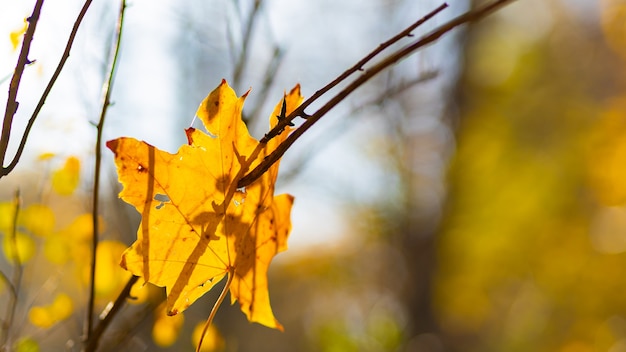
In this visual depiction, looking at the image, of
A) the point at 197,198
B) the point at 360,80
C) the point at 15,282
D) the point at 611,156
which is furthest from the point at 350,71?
the point at 611,156

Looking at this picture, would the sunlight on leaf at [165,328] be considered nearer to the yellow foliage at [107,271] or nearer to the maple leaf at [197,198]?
the yellow foliage at [107,271]

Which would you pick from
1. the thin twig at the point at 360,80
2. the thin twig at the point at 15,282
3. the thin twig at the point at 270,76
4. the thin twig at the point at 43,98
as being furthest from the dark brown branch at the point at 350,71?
the thin twig at the point at 270,76

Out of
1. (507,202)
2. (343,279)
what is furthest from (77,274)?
(343,279)

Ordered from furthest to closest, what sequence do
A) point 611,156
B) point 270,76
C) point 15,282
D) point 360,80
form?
point 611,156, point 270,76, point 15,282, point 360,80

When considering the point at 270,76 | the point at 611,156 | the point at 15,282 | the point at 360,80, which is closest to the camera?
the point at 360,80

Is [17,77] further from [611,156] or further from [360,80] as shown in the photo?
[611,156]
